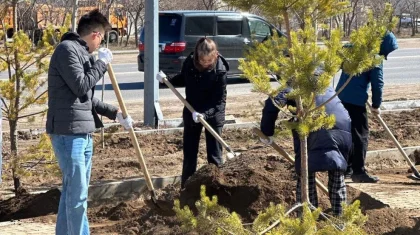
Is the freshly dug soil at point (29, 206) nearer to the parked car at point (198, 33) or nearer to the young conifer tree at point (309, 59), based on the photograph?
the young conifer tree at point (309, 59)

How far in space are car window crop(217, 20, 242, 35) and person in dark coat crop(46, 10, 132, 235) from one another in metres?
13.5

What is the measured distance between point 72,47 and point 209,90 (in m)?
2.19

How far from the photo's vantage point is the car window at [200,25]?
60.5 feet

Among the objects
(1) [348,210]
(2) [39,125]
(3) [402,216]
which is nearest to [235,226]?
(1) [348,210]

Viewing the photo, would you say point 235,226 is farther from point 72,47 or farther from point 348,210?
point 72,47

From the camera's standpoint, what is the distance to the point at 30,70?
25.5 ft

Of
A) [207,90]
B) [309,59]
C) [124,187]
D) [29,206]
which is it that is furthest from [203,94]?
[309,59]

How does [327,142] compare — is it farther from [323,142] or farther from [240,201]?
[240,201]

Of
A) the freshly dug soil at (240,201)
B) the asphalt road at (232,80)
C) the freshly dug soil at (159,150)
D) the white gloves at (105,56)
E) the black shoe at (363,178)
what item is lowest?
the asphalt road at (232,80)

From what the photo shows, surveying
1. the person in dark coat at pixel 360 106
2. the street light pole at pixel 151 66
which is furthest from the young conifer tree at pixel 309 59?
the street light pole at pixel 151 66

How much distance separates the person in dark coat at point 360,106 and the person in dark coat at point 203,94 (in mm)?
1347

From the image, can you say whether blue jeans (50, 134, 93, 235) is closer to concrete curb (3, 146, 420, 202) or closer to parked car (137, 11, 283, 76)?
concrete curb (3, 146, 420, 202)

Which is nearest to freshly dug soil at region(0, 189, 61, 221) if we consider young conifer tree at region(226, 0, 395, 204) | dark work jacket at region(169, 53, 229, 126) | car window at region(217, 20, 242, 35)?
dark work jacket at region(169, 53, 229, 126)

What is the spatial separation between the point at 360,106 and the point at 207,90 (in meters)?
1.77
